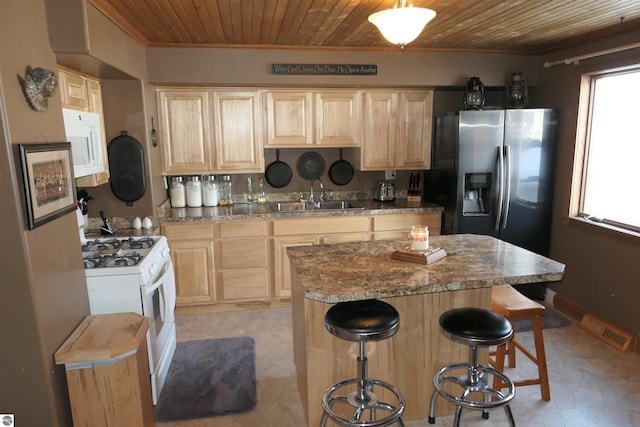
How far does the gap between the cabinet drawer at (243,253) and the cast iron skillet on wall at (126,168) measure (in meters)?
0.84

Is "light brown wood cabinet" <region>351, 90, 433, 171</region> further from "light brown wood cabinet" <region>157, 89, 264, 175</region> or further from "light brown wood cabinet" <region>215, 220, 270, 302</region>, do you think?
"light brown wood cabinet" <region>215, 220, 270, 302</region>

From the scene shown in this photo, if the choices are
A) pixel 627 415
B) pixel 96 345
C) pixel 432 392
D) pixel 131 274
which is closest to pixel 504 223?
pixel 627 415

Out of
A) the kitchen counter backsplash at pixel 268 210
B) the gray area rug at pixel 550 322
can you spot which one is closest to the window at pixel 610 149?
the gray area rug at pixel 550 322

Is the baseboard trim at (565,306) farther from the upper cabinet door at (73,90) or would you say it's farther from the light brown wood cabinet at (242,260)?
the upper cabinet door at (73,90)

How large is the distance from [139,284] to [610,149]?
3.65 metres

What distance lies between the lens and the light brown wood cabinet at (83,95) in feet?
8.02

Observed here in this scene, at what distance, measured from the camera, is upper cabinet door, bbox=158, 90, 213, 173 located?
149 inches

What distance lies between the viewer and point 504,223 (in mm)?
3781

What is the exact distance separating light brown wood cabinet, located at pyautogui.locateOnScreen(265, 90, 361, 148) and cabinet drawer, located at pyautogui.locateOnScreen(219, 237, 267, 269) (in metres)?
0.94

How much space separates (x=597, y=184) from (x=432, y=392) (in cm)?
244

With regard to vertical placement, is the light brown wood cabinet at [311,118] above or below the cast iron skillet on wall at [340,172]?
above

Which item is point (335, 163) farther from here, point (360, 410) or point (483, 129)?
point (360, 410)

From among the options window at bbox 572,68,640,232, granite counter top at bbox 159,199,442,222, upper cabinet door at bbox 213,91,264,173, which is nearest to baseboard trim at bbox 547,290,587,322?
window at bbox 572,68,640,232

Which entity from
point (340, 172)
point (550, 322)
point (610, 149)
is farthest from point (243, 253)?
point (610, 149)
